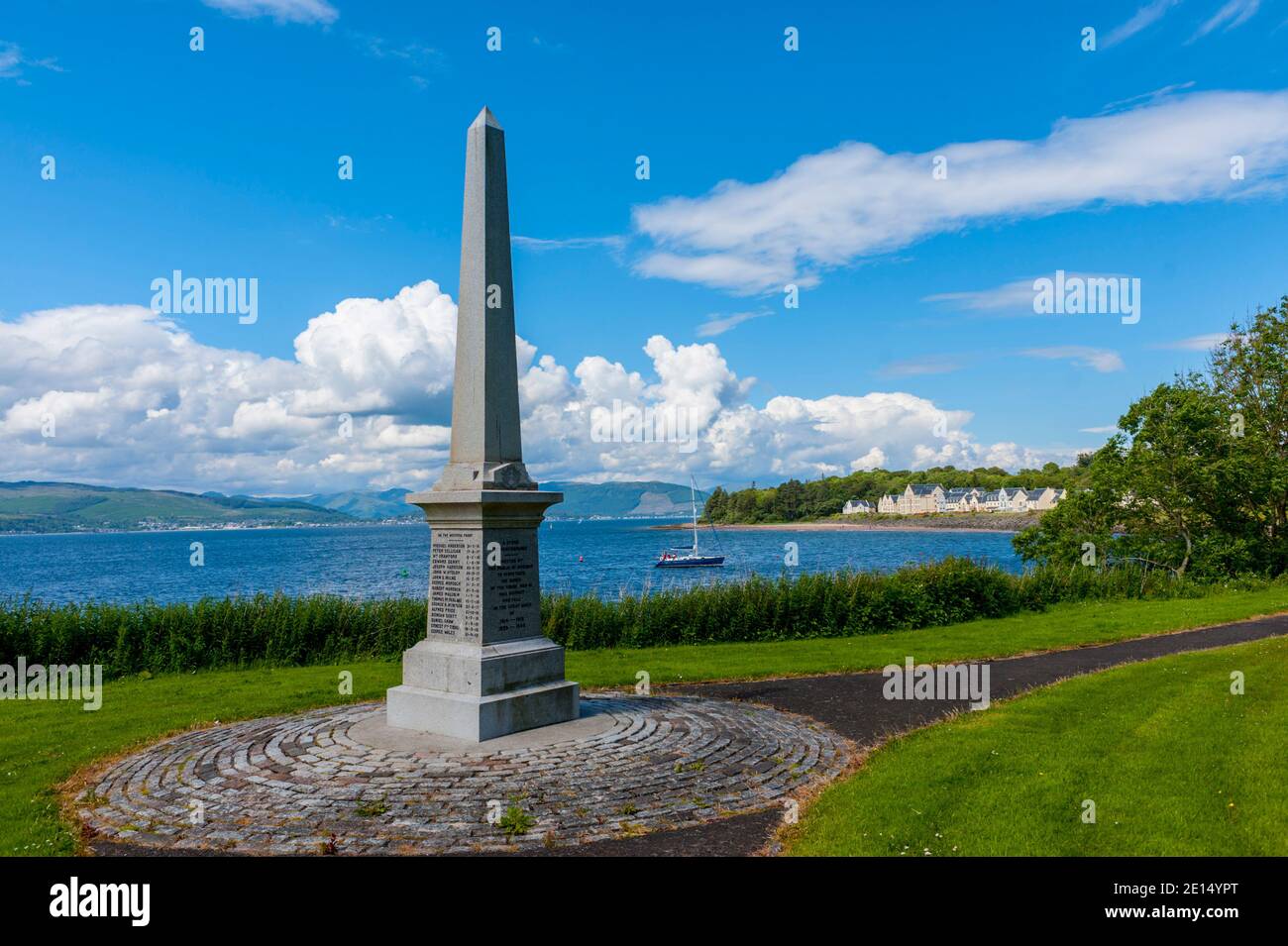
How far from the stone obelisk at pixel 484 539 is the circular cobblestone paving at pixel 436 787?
2.29 ft

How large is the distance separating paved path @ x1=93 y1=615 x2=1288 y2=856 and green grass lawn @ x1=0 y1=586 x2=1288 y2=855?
79 centimetres

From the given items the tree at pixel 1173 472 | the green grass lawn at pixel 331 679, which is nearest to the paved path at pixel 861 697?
the green grass lawn at pixel 331 679

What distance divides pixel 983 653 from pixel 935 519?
18143 centimetres

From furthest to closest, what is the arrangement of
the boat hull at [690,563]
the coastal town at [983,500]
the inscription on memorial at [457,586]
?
the coastal town at [983,500], the boat hull at [690,563], the inscription on memorial at [457,586]

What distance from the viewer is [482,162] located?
1006cm

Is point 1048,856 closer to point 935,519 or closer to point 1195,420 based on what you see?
point 1195,420

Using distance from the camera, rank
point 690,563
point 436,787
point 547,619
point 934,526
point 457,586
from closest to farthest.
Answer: point 436,787, point 457,586, point 547,619, point 690,563, point 934,526

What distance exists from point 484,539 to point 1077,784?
643cm

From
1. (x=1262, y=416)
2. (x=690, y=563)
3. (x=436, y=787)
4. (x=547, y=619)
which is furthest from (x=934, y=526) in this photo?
(x=436, y=787)

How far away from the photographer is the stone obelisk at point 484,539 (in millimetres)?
9359

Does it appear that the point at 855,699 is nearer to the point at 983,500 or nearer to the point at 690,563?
the point at 690,563

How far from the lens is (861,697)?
12164 millimetres

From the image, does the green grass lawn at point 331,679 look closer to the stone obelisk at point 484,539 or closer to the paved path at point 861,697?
the paved path at point 861,697

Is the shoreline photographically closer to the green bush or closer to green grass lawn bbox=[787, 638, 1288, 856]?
the green bush
